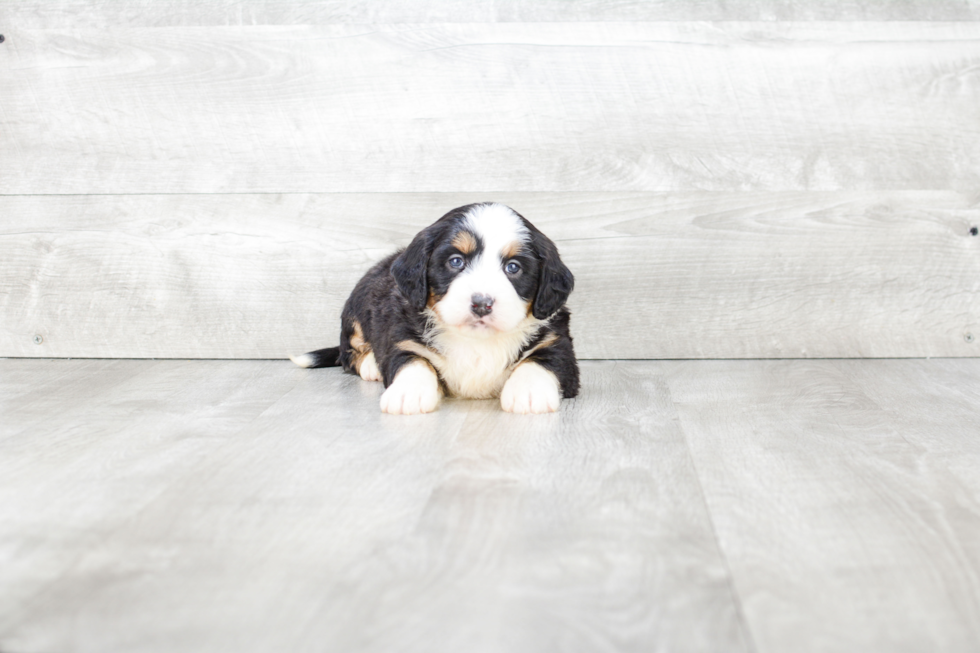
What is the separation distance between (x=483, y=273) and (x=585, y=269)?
1.03 metres

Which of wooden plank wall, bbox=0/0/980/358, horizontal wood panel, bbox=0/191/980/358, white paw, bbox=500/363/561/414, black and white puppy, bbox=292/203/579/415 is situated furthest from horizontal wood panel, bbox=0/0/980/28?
white paw, bbox=500/363/561/414

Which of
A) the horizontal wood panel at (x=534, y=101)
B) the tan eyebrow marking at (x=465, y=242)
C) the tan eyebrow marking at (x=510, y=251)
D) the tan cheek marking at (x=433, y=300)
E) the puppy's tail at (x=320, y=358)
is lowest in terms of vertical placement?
the puppy's tail at (x=320, y=358)

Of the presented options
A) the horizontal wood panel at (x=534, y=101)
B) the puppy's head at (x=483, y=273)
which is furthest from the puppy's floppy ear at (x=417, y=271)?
the horizontal wood panel at (x=534, y=101)

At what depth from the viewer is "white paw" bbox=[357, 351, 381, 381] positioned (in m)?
2.85

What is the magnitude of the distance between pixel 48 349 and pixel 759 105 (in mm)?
2809

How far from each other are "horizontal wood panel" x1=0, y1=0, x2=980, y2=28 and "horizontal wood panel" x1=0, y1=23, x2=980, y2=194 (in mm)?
44

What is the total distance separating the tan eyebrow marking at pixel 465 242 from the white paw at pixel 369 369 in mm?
699

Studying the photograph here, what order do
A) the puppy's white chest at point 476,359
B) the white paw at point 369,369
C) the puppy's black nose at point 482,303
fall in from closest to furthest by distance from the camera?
the puppy's black nose at point 482,303 < the puppy's white chest at point 476,359 < the white paw at point 369,369

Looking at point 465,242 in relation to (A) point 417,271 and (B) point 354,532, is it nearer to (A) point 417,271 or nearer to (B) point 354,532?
(A) point 417,271

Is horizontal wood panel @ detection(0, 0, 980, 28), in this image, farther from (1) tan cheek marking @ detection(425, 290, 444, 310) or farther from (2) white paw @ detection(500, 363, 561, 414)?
(2) white paw @ detection(500, 363, 561, 414)

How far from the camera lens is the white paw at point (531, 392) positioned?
231 centimetres

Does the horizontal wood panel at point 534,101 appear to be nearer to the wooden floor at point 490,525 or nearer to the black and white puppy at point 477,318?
the black and white puppy at point 477,318

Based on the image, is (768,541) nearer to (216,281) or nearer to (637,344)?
(637,344)

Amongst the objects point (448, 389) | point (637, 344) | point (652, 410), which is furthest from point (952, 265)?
point (448, 389)
